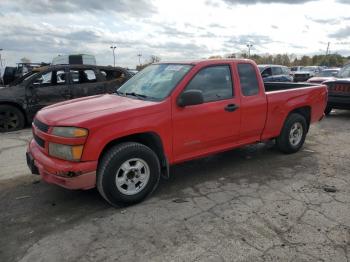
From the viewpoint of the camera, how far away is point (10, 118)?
8.99 metres

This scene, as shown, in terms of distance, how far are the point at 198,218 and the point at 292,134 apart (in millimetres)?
3217

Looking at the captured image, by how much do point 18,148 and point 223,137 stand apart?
4.39 m

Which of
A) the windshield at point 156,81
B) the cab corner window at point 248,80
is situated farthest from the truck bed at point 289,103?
the windshield at point 156,81

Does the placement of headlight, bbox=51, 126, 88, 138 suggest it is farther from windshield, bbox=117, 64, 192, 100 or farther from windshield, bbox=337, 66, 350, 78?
windshield, bbox=337, 66, 350, 78

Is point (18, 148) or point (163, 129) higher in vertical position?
point (163, 129)

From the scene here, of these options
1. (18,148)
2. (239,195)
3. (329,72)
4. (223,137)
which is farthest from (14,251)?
(329,72)

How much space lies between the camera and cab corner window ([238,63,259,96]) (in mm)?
5316

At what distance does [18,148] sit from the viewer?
23.4 ft

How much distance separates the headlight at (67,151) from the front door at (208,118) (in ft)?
4.14

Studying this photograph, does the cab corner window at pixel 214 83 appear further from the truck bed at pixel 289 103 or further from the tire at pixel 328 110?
the tire at pixel 328 110

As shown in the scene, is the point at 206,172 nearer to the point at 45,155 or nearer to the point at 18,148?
the point at 45,155

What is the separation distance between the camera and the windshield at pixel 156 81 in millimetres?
4664

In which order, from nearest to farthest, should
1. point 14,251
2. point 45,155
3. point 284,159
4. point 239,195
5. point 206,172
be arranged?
point 14,251, point 45,155, point 239,195, point 206,172, point 284,159

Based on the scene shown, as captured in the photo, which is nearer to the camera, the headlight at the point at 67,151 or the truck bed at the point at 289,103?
the headlight at the point at 67,151
